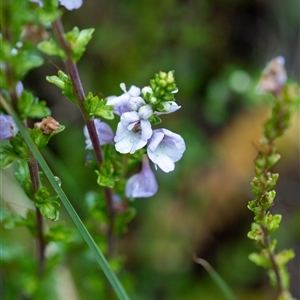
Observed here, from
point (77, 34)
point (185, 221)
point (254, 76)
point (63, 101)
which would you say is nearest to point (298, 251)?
point (185, 221)

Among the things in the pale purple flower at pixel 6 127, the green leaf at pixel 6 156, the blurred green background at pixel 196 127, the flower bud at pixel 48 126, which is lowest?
the blurred green background at pixel 196 127

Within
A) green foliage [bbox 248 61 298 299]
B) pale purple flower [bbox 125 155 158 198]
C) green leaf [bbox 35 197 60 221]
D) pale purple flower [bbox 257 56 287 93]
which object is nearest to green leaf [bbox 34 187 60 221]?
green leaf [bbox 35 197 60 221]

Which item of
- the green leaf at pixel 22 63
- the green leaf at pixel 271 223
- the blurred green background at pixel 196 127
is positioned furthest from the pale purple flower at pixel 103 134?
the blurred green background at pixel 196 127

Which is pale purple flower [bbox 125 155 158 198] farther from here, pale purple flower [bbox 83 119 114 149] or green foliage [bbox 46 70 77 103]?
green foliage [bbox 46 70 77 103]

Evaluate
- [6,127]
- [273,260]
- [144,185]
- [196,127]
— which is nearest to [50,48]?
[6,127]

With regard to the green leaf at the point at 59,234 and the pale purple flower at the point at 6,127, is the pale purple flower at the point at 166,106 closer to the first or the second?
the pale purple flower at the point at 6,127

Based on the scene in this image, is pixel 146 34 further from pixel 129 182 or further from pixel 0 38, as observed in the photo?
pixel 0 38
